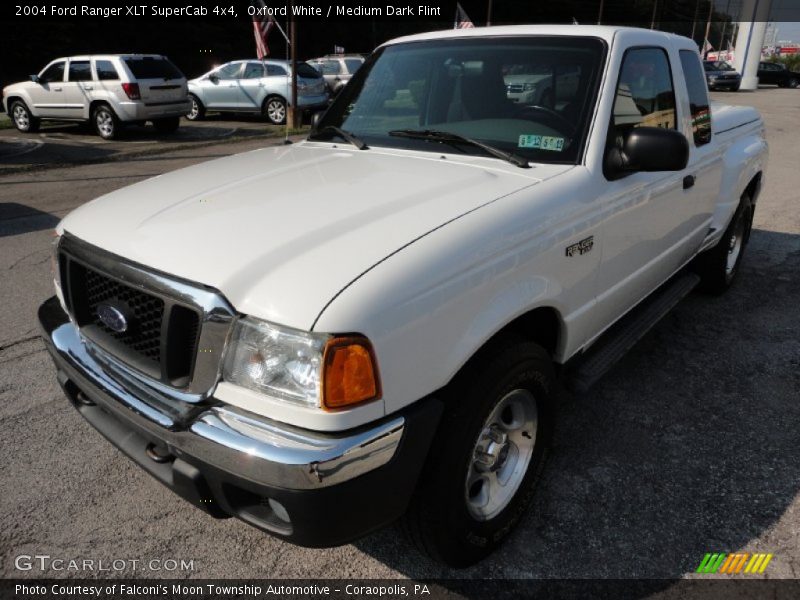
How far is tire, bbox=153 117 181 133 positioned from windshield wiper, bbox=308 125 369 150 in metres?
12.4

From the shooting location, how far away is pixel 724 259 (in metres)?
4.75

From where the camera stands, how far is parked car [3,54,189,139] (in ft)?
43.6

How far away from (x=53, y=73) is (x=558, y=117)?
588 inches

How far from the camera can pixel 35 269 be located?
541 cm


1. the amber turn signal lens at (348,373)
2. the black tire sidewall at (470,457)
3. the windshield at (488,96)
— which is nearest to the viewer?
the amber turn signal lens at (348,373)

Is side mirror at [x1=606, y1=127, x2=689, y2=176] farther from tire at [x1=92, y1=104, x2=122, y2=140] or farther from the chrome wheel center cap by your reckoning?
tire at [x1=92, y1=104, x2=122, y2=140]

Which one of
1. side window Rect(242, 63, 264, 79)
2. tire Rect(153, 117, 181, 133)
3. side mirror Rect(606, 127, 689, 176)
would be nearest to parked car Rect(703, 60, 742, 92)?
side window Rect(242, 63, 264, 79)

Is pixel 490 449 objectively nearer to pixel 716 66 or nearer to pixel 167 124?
pixel 167 124

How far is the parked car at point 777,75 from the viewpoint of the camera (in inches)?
1651

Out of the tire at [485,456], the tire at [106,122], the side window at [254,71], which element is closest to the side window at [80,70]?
the tire at [106,122]

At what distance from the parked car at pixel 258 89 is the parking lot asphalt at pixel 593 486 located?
12.9 m

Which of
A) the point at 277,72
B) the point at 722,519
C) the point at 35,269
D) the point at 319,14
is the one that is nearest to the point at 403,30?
the point at 319,14

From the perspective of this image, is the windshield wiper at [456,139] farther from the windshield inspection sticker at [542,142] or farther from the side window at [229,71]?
the side window at [229,71]

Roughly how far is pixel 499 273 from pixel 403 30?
48.6m
